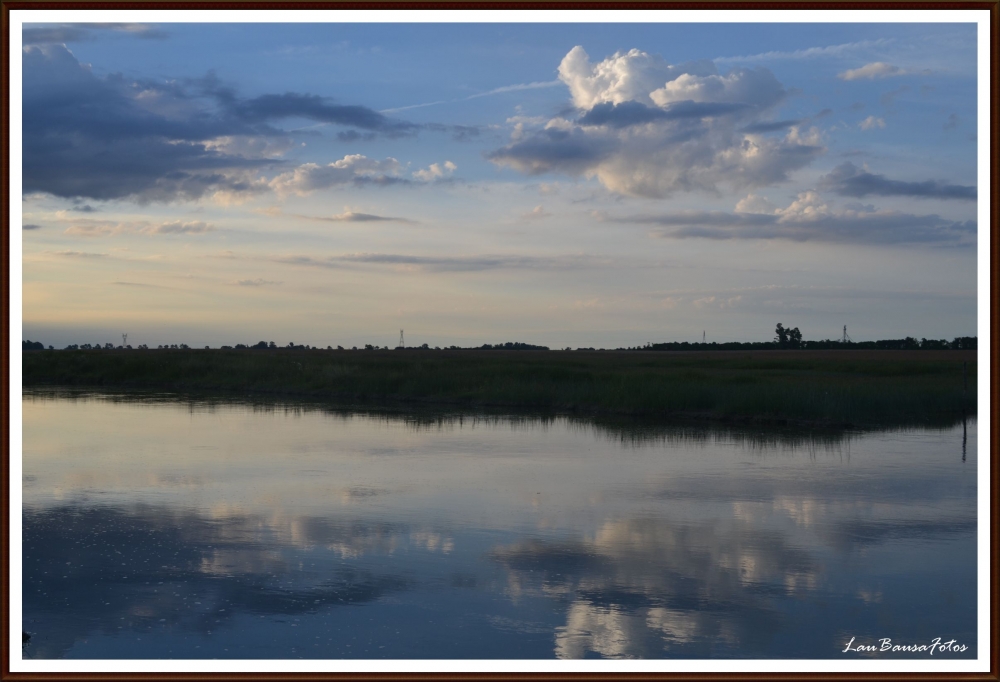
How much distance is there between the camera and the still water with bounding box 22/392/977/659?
6.55 m

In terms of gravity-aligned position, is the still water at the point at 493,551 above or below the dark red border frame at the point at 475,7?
below

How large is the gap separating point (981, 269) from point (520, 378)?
24430 mm

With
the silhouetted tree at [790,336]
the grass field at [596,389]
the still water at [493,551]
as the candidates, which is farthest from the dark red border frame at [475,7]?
the silhouetted tree at [790,336]

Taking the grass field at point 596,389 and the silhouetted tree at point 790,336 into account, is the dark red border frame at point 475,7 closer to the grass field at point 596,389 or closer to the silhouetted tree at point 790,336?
the grass field at point 596,389

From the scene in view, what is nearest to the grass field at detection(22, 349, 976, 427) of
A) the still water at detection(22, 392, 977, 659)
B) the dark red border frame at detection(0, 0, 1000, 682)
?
the still water at detection(22, 392, 977, 659)

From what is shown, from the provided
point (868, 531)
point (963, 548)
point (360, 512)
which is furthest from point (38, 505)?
point (963, 548)

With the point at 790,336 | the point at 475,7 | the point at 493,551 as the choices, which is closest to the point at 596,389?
the point at 493,551

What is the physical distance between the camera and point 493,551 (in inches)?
350

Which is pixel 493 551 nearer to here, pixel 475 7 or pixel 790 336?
pixel 475 7

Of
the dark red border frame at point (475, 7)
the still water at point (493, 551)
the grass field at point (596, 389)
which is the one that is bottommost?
the still water at point (493, 551)

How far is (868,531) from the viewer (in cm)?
997

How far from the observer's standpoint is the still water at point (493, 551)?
6.55 metres

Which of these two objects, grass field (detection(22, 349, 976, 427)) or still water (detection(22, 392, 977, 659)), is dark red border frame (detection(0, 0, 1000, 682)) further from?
grass field (detection(22, 349, 976, 427))

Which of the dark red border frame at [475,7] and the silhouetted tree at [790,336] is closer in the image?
the dark red border frame at [475,7]
